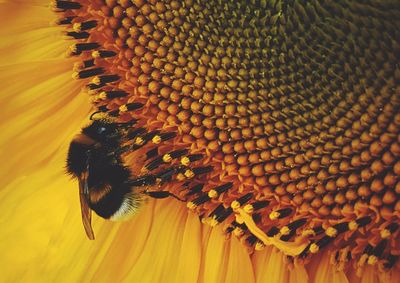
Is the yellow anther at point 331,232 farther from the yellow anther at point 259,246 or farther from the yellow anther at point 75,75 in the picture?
the yellow anther at point 75,75

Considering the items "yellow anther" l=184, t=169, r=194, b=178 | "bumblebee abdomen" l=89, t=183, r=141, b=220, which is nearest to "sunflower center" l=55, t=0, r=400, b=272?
"yellow anther" l=184, t=169, r=194, b=178

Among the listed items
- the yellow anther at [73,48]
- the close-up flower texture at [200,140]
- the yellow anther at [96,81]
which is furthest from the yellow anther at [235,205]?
the yellow anther at [73,48]

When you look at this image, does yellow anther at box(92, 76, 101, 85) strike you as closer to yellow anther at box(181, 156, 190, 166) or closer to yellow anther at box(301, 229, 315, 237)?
yellow anther at box(181, 156, 190, 166)

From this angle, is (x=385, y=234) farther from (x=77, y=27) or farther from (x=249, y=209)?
(x=77, y=27)

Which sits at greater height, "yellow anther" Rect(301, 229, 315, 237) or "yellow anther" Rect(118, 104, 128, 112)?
"yellow anther" Rect(118, 104, 128, 112)

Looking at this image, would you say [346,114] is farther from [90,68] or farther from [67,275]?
[67,275]

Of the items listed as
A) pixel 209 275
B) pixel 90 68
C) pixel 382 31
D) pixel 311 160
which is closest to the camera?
pixel 382 31

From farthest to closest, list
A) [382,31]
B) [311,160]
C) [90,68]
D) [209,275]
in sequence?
[90,68], [209,275], [311,160], [382,31]

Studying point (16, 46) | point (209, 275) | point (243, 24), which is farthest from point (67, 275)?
point (243, 24)
